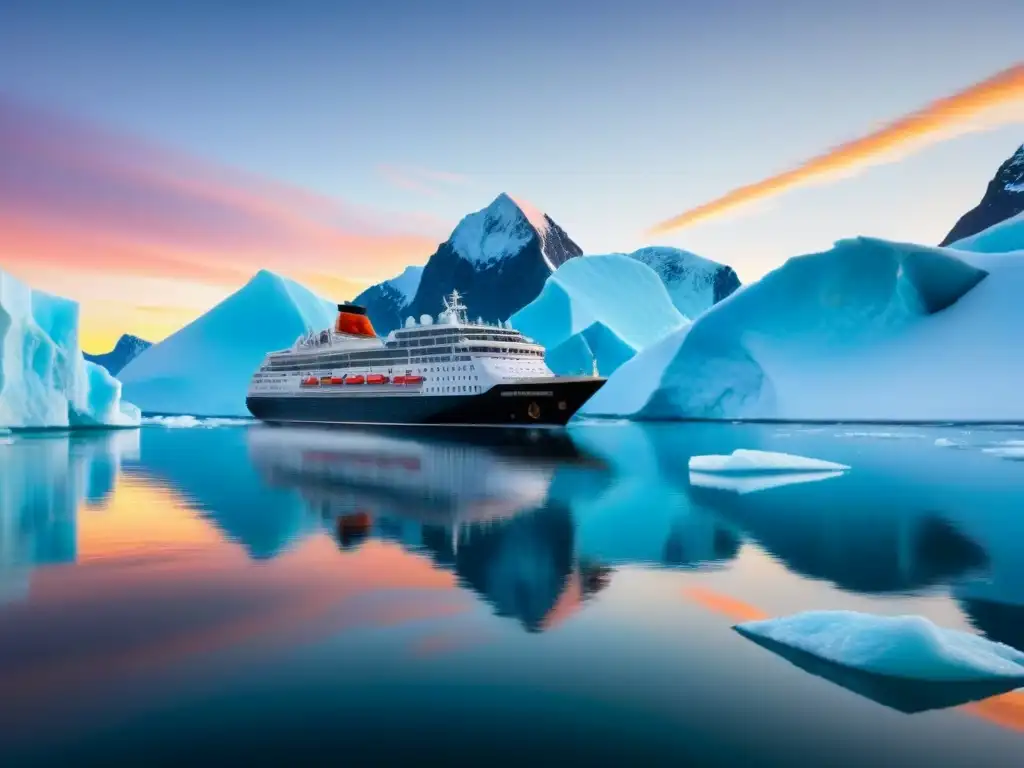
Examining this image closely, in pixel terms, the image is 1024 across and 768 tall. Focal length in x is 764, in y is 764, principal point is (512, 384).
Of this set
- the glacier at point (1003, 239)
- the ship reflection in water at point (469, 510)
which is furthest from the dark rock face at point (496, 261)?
the ship reflection in water at point (469, 510)

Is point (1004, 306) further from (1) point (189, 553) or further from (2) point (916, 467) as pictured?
(1) point (189, 553)

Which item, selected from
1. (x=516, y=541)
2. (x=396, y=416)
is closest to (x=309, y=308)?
(x=396, y=416)

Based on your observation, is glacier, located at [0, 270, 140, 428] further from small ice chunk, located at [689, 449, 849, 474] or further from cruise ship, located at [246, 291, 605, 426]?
small ice chunk, located at [689, 449, 849, 474]

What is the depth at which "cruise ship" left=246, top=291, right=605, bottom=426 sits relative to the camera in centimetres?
4062

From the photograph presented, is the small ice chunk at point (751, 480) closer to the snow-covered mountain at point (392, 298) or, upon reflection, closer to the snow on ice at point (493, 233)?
the snow on ice at point (493, 233)

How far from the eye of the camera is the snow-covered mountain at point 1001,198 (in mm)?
123938

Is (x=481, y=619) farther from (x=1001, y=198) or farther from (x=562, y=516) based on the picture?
(x=1001, y=198)

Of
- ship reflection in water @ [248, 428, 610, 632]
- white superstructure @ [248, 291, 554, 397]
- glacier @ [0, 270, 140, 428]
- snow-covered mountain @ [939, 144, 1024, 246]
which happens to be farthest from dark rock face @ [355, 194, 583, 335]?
ship reflection in water @ [248, 428, 610, 632]

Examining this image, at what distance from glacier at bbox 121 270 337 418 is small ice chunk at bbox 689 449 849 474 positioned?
63.2m

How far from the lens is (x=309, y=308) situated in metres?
84.4

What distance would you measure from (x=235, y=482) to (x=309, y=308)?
67820 millimetres

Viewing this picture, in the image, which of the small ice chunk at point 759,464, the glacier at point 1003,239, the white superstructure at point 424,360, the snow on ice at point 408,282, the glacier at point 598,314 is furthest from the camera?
the snow on ice at point 408,282

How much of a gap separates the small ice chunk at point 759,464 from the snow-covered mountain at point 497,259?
437ft

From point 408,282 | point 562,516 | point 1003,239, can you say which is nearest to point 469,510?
point 562,516
